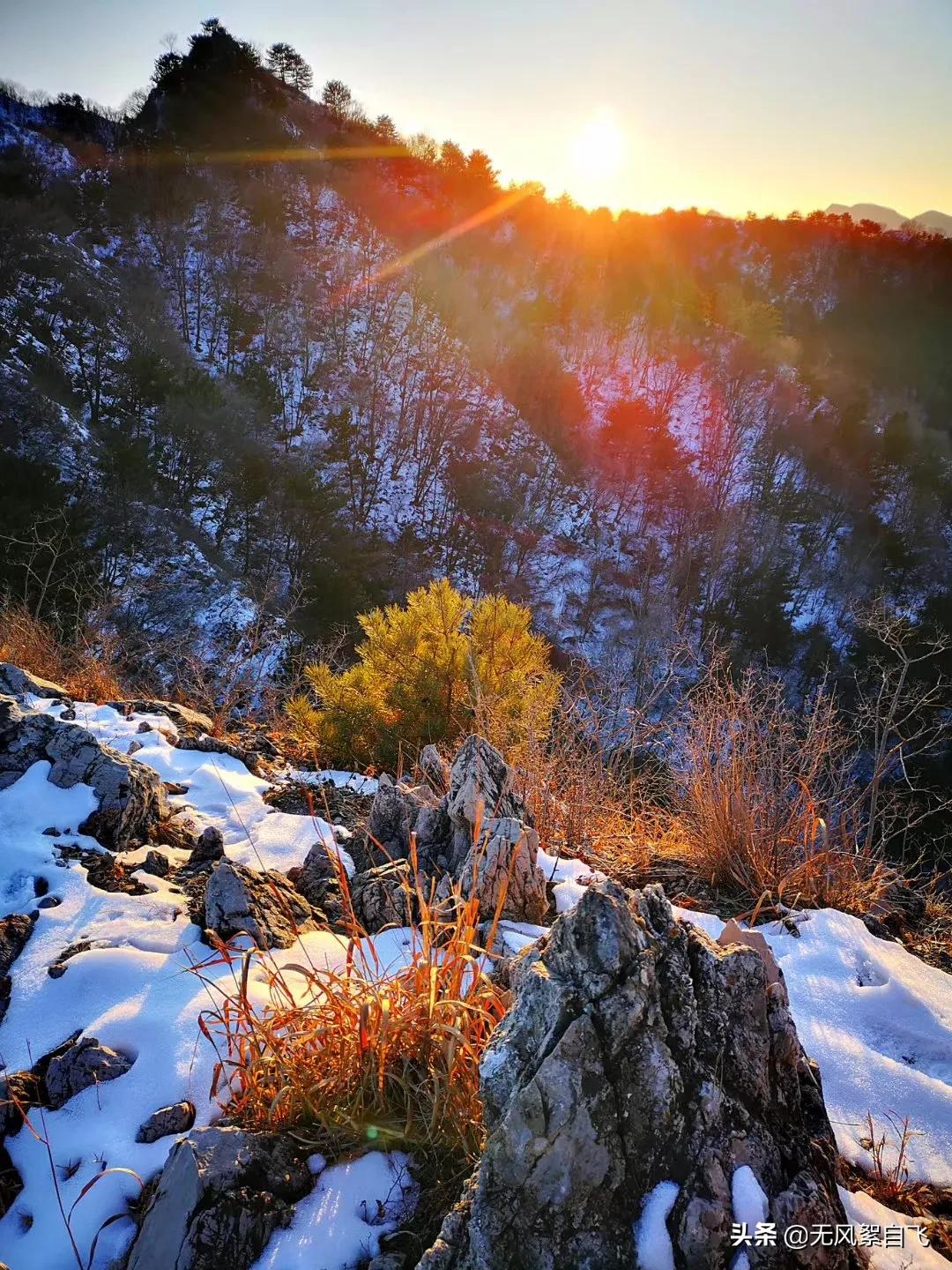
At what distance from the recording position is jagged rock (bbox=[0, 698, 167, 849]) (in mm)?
2232

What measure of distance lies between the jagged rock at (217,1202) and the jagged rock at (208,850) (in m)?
1.24

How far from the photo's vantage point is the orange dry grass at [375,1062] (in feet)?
3.70

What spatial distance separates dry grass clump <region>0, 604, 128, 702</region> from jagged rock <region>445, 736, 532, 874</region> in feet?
9.80

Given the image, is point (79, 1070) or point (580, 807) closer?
point (79, 1070)

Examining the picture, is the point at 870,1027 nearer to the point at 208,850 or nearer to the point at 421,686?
the point at 208,850

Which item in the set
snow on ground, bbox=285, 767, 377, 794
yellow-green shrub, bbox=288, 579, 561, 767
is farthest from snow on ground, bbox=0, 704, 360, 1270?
Answer: yellow-green shrub, bbox=288, 579, 561, 767

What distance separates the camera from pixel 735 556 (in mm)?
28844

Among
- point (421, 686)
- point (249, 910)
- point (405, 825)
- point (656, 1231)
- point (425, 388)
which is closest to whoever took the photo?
point (656, 1231)

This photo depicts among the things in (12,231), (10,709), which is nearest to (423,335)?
(12,231)

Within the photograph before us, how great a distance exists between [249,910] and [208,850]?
1.89ft

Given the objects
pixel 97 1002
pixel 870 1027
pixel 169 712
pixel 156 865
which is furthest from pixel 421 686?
pixel 870 1027

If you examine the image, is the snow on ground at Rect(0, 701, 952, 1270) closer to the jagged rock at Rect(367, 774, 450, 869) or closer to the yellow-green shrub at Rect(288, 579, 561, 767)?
the jagged rock at Rect(367, 774, 450, 869)

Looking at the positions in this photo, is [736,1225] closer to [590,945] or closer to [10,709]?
[590,945]

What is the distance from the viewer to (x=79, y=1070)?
1265 mm
